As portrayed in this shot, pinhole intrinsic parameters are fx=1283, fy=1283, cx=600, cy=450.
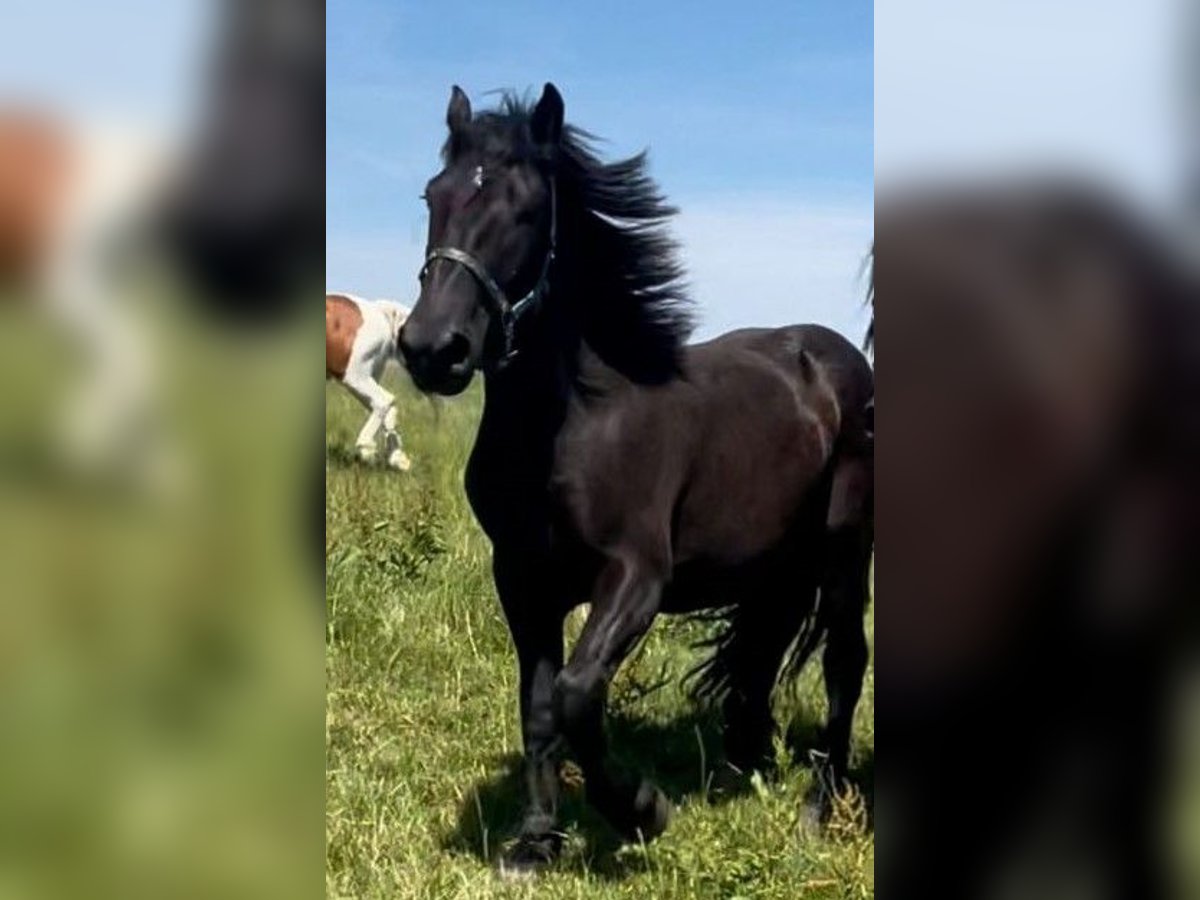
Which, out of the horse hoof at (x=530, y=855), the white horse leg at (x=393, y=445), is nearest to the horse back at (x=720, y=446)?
the white horse leg at (x=393, y=445)

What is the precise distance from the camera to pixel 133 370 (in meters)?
0.98

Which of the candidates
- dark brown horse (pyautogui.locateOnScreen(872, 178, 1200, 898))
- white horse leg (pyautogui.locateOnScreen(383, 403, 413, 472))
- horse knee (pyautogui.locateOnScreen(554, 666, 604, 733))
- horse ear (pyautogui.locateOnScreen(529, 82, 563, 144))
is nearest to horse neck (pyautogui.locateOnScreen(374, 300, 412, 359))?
white horse leg (pyautogui.locateOnScreen(383, 403, 413, 472))

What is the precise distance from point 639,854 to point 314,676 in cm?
164

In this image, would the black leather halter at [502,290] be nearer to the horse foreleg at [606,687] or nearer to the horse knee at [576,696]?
the horse foreleg at [606,687]

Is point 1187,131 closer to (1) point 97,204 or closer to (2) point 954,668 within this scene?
(2) point 954,668

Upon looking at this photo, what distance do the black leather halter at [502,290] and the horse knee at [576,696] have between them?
62 centimetres

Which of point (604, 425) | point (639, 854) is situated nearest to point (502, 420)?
point (604, 425)

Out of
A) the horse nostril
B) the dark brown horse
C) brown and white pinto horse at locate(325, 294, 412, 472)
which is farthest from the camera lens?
brown and white pinto horse at locate(325, 294, 412, 472)

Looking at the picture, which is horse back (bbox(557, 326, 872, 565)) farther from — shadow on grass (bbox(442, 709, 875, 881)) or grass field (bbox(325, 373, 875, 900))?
shadow on grass (bbox(442, 709, 875, 881))

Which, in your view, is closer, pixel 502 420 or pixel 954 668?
pixel 954 668

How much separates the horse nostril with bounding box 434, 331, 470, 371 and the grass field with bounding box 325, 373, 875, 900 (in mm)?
282

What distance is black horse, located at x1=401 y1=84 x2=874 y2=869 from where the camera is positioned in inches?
95.3

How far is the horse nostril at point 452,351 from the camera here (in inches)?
90.0

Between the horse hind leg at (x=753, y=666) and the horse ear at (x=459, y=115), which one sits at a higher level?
the horse ear at (x=459, y=115)
